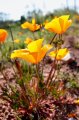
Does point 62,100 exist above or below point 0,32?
below

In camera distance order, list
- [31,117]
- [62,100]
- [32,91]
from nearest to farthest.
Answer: [31,117] < [32,91] < [62,100]

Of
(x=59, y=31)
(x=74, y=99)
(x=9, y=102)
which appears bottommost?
(x=74, y=99)

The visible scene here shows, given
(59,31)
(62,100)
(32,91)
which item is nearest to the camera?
(59,31)

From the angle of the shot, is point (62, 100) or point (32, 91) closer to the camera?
point (32, 91)

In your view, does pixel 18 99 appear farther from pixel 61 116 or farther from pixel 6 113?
pixel 61 116

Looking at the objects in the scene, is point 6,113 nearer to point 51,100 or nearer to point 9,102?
point 9,102

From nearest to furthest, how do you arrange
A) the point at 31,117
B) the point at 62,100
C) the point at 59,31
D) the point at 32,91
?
the point at 59,31 → the point at 31,117 → the point at 32,91 → the point at 62,100

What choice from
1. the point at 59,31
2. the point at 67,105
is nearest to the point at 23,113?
the point at 67,105

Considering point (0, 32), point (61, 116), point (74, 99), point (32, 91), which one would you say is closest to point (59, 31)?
point (0, 32)

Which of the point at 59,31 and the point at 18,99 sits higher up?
the point at 59,31
